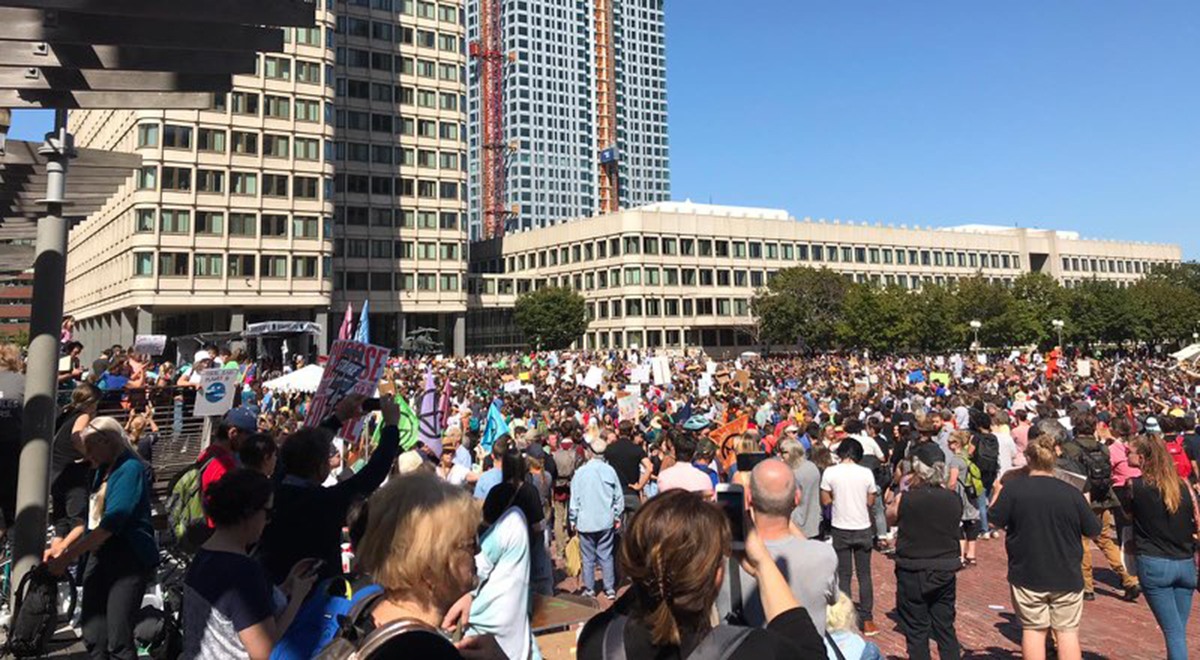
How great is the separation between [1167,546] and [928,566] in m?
1.80

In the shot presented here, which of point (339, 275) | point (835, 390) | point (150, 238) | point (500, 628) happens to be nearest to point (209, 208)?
point (150, 238)

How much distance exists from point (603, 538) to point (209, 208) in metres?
60.8

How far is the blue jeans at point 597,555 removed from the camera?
9.39m

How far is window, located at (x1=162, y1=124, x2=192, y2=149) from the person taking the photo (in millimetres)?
58750

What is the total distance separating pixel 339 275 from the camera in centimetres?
7488

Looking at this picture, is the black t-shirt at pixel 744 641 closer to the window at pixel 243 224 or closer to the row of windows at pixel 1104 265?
the window at pixel 243 224

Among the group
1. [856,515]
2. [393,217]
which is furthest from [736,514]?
[393,217]

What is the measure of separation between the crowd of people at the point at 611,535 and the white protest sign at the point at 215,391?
6.76ft

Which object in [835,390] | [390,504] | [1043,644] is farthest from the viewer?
[835,390]

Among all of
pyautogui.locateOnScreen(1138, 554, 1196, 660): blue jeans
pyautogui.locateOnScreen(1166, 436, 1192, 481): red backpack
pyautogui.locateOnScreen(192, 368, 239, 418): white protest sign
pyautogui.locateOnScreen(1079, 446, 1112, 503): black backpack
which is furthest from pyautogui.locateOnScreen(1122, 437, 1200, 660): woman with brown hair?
pyautogui.locateOnScreen(192, 368, 239, 418): white protest sign

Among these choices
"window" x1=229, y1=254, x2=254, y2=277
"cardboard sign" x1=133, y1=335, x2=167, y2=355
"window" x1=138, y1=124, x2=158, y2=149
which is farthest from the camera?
"window" x1=229, y1=254, x2=254, y2=277

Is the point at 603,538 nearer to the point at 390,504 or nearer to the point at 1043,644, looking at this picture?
the point at 1043,644

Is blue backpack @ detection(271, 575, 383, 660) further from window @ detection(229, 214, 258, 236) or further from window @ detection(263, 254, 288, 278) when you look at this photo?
window @ detection(263, 254, 288, 278)

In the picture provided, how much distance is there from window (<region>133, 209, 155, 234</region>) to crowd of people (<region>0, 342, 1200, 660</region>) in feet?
169
